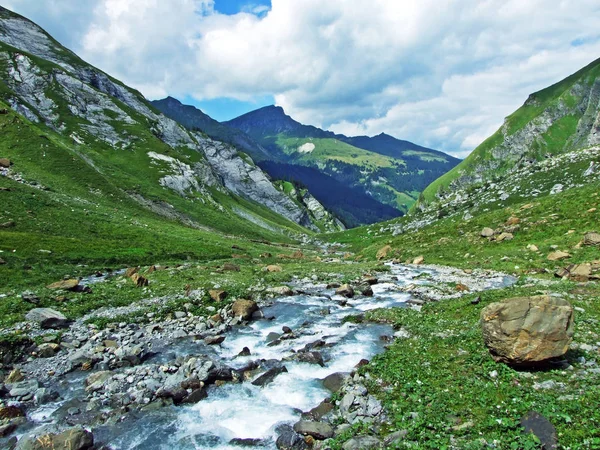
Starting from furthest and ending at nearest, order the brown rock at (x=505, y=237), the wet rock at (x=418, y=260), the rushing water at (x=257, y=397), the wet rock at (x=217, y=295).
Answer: the wet rock at (x=418, y=260)
the brown rock at (x=505, y=237)
the wet rock at (x=217, y=295)
the rushing water at (x=257, y=397)

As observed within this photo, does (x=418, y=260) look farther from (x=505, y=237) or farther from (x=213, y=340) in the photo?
(x=213, y=340)

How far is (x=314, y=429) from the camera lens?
53.0 feet

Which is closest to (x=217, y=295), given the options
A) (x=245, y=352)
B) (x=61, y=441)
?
(x=245, y=352)

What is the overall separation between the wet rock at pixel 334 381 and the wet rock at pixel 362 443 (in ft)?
17.4

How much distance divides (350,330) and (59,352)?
2217 centimetres

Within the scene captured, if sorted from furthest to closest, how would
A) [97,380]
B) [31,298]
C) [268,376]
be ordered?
1. [31,298]
2. [268,376]
3. [97,380]

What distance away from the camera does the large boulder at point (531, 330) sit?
57.2 ft

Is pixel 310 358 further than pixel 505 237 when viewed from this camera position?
No

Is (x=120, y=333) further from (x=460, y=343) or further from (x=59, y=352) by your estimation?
(x=460, y=343)

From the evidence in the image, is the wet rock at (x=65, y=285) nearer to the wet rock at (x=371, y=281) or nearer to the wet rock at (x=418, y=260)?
the wet rock at (x=371, y=281)

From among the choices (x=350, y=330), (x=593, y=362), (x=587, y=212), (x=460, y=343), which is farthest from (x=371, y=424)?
(x=587, y=212)

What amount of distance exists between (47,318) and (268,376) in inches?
771

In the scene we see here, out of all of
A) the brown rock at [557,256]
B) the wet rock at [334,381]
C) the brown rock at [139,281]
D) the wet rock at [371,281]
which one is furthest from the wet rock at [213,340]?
the brown rock at [557,256]

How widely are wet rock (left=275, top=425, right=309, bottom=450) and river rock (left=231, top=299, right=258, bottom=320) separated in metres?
17.8
